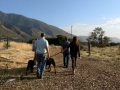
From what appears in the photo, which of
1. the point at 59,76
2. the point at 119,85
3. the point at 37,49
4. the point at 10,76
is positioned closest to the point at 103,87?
the point at 119,85

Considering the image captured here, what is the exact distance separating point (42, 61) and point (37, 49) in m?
0.59

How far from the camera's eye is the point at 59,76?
1008 cm

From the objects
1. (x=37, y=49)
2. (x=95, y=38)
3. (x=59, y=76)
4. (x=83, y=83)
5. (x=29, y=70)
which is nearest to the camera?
(x=83, y=83)

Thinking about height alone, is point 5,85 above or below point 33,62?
below

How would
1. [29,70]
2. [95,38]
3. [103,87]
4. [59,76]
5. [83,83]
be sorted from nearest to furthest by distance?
[103,87], [83,83], [59,76], [29,70], [95,38]

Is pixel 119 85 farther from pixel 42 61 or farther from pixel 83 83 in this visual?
pixel 42 61

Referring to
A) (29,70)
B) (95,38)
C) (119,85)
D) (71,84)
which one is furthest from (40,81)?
(95,38)

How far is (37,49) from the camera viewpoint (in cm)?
940

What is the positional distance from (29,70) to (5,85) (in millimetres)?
3227

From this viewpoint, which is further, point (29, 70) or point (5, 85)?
point (29, 70)

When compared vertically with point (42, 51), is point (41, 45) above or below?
above

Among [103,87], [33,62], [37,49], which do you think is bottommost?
[103,87]

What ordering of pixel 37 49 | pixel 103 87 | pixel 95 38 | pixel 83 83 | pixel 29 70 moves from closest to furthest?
pixel 103 87
pixel 83 83
pixel 37 49
pixel 29 70
pixel 95 38

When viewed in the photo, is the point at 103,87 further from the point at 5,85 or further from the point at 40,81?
the point at 5,85
